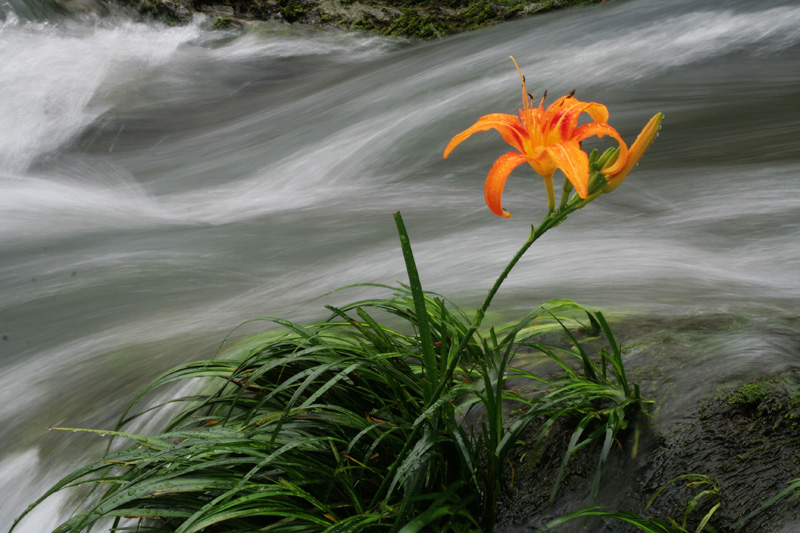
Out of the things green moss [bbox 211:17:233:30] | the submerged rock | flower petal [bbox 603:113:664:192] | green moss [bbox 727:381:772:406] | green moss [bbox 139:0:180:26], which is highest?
green moss [bbox 139:0:180:26]

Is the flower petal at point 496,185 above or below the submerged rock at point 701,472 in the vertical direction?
above

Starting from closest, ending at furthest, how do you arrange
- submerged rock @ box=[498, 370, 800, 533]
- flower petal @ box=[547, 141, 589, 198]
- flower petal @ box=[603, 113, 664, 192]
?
flower petal @ box=[547, 141, 589, 198], flower petal @ box=[603, 113, 664, 192], submerged rock @ box=[498, 370, 800, 533]

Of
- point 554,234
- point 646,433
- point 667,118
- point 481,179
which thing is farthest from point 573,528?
point 667,118

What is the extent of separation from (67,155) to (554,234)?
5.49 meters

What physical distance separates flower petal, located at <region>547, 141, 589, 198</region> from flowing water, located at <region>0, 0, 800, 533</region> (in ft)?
3.05

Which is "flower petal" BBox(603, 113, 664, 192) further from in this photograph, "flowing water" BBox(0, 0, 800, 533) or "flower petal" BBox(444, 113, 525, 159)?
"flowing water" BBox(0, 0, 800, 533)

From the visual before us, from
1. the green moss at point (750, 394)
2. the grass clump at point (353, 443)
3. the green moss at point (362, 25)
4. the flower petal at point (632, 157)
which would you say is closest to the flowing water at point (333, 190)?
the green moss at point (750, 394)

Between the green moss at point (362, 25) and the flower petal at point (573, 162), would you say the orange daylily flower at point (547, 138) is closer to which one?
the flower petal at point (573, 162)

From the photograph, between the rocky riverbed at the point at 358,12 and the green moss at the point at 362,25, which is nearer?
the rocky riverbed at the point at 358,12

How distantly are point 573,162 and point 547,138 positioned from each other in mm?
110

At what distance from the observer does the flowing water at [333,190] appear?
283 centimetres

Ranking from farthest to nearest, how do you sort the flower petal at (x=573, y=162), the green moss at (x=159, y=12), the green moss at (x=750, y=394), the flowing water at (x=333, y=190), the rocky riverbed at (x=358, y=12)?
the green moss at (x=159, y=12) → the rocky riverbed at (x=358, y=12) → the flowing water at (x=333, y=190) → the green moss at (x=750, y=394) → the flower petal at (x=573, y=162)

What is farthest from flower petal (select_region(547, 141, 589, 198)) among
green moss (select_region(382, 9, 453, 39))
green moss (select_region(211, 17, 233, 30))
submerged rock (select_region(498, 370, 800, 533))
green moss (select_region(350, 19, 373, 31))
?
green moss (select_region(211, 17, 233, 30))

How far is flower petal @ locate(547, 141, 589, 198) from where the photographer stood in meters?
1.04
